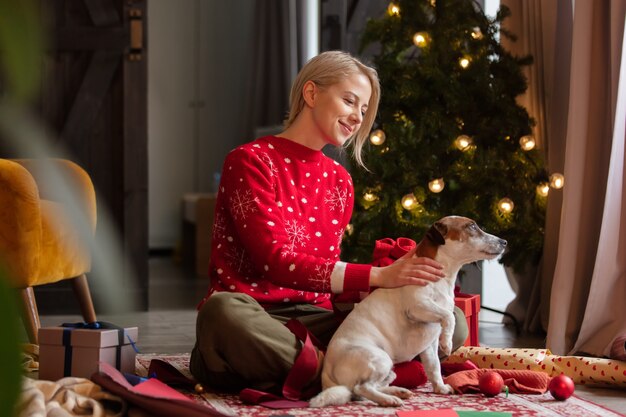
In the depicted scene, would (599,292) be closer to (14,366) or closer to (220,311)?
(220,311)

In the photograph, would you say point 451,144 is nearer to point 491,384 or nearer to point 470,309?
point 470,309

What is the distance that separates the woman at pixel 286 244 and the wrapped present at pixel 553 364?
486 mm

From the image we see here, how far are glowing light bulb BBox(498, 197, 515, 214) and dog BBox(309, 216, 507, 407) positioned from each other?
1495 mm

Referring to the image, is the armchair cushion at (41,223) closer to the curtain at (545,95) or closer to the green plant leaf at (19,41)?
the curtain at (545,95)

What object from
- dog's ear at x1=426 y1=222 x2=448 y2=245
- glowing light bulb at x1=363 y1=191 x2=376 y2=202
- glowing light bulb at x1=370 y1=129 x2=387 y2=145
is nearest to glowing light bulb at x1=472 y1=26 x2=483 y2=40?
glowing light bulb at x1=370 y1=129 x2=387 y2=145

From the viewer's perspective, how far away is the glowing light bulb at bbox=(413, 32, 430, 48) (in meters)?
3.64

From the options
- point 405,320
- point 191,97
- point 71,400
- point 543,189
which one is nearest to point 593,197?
point 543,189

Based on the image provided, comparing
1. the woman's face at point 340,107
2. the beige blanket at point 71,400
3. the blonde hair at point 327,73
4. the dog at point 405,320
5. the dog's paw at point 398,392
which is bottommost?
the dog's paw at point 398,392

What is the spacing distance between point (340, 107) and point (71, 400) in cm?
97

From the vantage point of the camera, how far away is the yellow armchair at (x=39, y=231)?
9.26ft

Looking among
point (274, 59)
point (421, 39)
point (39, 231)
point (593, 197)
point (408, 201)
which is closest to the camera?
point (39, 231)

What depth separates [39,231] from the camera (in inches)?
116

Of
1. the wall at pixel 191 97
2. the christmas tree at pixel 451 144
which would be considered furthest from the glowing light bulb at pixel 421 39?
the wall at pixel 191 97

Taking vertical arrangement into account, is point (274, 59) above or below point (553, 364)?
above
